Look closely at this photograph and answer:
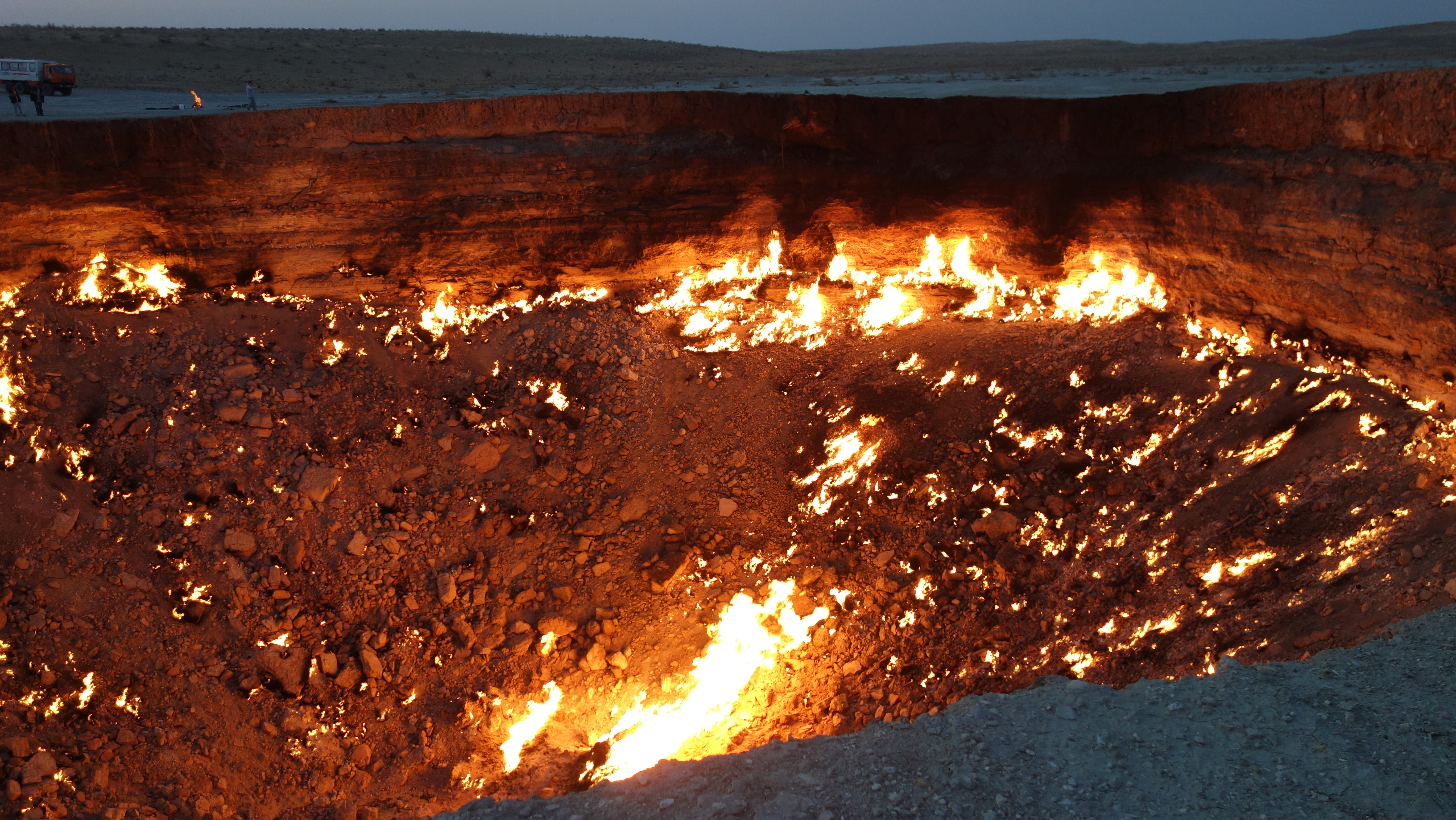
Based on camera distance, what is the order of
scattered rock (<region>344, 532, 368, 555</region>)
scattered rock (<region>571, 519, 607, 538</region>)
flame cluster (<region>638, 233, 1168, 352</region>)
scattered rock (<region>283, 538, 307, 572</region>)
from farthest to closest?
flame cluster (<region>638, 233, 1168, 352</region>) → scattered rock (<region>571, 519, 607, 538</region>) → scattered rock (<region>344, 532, 368, 555</region>) → scattered rock (<region>283, 538, 307, 572</region>)

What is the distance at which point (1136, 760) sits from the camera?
421cm

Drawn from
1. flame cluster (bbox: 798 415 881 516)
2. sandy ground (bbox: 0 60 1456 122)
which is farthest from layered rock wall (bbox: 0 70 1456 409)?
flame cluster (bbox: 798 415 881 516)

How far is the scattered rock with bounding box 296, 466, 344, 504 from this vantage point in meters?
7.42

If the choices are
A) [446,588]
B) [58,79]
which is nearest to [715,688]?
[446,588]

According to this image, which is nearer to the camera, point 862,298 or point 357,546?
point 357,546

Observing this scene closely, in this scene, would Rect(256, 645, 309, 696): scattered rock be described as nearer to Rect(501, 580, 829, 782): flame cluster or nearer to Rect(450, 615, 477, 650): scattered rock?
Rect(450, 615, 477, 650): scattered rock

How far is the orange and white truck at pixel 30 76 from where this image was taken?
36.0 feet

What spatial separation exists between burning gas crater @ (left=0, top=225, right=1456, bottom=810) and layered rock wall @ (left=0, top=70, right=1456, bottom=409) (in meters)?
0.33

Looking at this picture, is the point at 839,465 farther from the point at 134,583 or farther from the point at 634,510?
the point at 134,583

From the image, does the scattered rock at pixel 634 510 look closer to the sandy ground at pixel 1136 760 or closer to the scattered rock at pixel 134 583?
the sandy ground at pixel 1136 760

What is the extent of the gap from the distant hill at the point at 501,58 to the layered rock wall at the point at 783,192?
10764 mm

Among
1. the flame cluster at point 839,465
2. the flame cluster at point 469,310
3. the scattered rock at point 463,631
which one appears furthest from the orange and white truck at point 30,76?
the flame cluster at point 839,465

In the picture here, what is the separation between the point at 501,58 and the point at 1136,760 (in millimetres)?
35746

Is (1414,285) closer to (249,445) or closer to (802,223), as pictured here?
(802,223)
